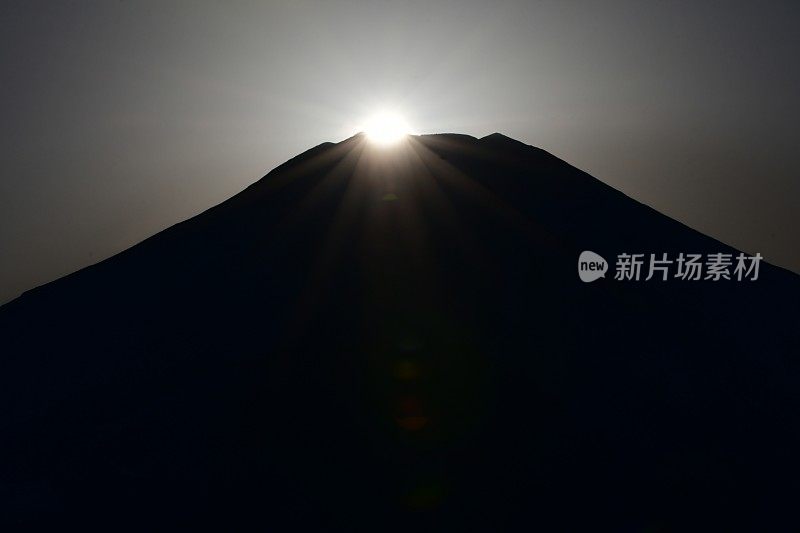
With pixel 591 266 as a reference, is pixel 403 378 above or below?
above

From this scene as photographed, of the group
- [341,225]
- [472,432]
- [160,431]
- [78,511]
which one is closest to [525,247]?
[341,225]

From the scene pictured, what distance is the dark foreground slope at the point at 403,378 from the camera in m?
15.9

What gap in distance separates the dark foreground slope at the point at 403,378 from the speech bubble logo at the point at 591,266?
477 millimetres

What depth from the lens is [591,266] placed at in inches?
1090

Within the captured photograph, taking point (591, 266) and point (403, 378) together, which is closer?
point (403, 378)

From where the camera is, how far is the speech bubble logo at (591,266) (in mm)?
26734

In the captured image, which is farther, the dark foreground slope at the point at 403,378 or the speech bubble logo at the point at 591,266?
the speech bubble logo at the point at 591,266

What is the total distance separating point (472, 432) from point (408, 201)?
15647 mm

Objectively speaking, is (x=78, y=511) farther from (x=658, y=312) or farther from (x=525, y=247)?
(x=658, y=312)

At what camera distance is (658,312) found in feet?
85.4

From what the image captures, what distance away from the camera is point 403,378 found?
65.2 ft

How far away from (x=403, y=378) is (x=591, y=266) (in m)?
12.2

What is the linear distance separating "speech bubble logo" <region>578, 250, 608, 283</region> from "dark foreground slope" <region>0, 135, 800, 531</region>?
1.56 feet

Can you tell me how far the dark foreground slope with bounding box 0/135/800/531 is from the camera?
15.9 m
